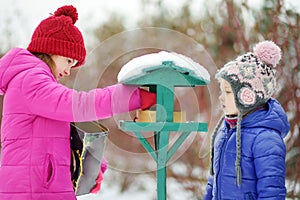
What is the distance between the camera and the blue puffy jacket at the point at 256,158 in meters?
2.28

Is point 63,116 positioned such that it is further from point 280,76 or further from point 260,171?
point 280,76

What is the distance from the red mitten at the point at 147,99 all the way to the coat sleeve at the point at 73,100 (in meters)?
0.03

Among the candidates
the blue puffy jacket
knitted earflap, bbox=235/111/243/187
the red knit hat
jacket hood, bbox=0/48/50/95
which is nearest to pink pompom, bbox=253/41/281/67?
the blue puffy jacket

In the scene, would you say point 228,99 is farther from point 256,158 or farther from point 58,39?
point 58,39

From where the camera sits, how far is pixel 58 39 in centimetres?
251

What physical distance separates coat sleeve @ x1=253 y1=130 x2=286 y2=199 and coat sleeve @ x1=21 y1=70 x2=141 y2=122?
540mm

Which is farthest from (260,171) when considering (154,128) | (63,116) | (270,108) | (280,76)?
(280,76)

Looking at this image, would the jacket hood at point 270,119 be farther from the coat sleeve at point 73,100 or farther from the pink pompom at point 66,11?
the pink pompom at point 66,11

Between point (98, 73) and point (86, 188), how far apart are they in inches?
80.9

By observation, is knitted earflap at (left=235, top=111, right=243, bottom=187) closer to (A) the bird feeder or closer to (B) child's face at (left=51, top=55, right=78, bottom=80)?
(A) the bird feeder

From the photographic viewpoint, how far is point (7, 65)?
8.15 feet

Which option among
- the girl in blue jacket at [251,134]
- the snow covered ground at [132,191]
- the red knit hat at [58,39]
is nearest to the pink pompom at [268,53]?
the girl in blue jacket at [251,134]

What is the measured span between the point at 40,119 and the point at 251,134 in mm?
896

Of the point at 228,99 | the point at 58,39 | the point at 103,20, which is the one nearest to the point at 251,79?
the point at 228,99
